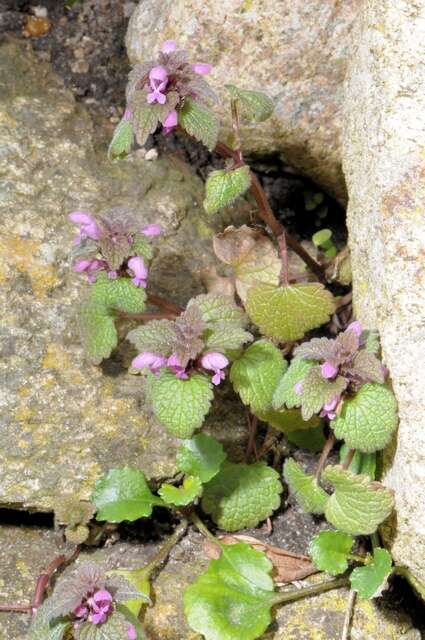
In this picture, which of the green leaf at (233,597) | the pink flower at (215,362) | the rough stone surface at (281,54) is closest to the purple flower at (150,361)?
the pink flower at (215,362)

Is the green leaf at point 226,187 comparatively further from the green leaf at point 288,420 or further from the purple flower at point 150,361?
the green leaf at point 288,420

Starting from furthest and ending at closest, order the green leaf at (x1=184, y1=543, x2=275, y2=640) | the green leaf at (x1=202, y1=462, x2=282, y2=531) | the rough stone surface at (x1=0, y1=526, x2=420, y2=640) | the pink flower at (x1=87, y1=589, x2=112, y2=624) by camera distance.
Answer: the green leaf at (x1=202, y1=462, x2=282, y2=531) < the rough stone surface at (x1=0, y1=526, x2=420, y2=640) < the green leaf at (x1=184, y1=543, x2=275, y2=640) < the pink flower at (x1=87, y1=589, x2=112, y2=624)

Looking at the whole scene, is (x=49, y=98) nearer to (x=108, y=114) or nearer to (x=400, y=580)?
(x=108, y=114)

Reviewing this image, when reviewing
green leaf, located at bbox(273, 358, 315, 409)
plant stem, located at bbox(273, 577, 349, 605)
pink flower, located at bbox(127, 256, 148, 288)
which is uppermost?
pink flower, located at bbox(127, 256, 148, 288)

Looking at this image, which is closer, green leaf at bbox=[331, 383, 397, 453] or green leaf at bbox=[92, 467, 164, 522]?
green leaf at bbox=[331, 383, 397, 453]

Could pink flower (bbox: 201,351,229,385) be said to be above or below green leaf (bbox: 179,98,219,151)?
below

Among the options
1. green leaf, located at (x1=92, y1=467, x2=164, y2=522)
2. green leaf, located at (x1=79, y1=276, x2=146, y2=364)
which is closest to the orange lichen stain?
green leaf, located at (x1=79, y1=276, x2=146, y2=364)

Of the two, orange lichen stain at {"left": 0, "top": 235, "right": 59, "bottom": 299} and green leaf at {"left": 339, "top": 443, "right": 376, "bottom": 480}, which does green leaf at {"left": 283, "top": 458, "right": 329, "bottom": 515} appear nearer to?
green leaf at {"left": 339, "top": 443, "right": 376, "bottom": 480}

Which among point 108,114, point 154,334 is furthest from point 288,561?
point 108,114
